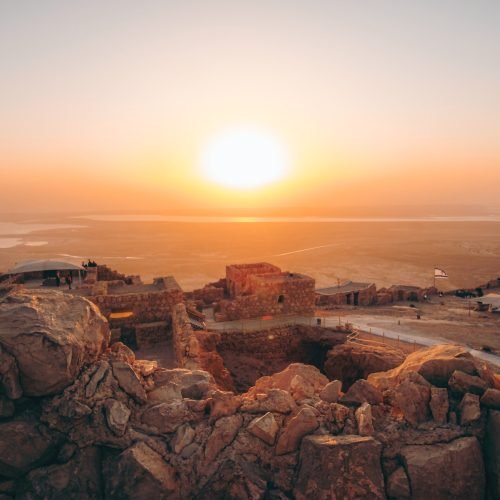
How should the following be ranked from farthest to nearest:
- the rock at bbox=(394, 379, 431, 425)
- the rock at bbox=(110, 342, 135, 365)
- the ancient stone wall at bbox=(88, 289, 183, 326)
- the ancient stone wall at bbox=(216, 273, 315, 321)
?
the ancient stone wall at bbox=(216, 273, 315, 321), the ancient stone wall at bbox=(88, 289, 183, 326), the rock at bbox=(110, 342, 135, 365), the rock at bbox=(394, 379, 431, 425)

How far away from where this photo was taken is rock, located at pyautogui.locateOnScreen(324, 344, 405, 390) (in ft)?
40.6

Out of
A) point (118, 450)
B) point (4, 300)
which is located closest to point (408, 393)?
point (118, 450)

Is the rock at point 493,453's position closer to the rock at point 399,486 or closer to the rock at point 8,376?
the rock at point 399,486

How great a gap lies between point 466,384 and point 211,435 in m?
3.44

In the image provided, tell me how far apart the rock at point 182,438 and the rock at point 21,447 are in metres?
1.50

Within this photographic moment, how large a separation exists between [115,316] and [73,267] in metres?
9.06

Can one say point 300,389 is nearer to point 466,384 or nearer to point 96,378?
point 466,384

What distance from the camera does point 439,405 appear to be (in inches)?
191

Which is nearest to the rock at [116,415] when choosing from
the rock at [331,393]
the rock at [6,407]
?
the rock at [6,407]

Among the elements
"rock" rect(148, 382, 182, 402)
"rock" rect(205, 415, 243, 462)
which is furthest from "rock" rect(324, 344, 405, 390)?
"rock" rect(148, 382, 182, 402)

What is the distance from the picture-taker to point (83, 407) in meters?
4.58

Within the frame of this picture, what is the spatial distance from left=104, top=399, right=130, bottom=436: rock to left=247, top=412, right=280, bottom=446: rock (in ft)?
5.18

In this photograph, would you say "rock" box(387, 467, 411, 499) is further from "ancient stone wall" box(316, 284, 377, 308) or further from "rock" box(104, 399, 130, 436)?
"ancient stone wall" box(316, 284, 377, 308)

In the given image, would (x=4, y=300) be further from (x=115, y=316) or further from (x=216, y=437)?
(x=115, y=316)
